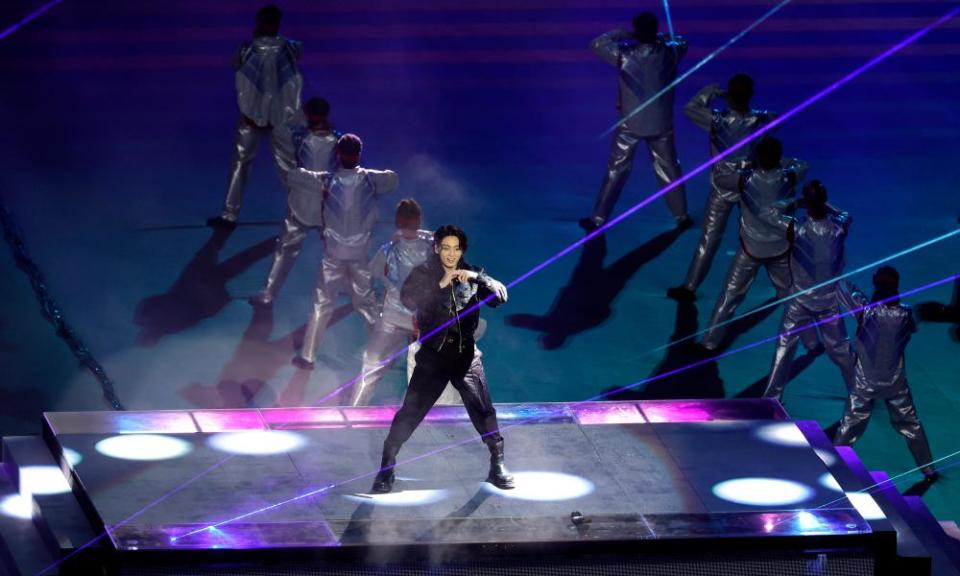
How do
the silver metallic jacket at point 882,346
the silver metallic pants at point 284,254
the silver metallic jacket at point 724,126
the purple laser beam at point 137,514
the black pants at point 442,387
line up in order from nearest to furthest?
the purple laser beam at point 137,514, the black pants at point 442,387, the silver metallic jacket at point 882,346, the silver metallic pants at point 284,254, the silver metallic jacket at point 724,126

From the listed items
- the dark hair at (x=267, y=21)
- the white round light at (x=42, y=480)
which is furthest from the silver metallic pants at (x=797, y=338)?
the white round light at (x=42, y=480)

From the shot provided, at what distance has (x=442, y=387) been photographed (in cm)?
831

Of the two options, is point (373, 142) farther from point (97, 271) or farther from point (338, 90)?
point (97, 271)

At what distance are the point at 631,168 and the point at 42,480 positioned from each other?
5.72 meters

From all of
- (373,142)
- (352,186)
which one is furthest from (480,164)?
(352,186)

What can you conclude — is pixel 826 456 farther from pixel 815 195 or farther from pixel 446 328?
pixel 446 328

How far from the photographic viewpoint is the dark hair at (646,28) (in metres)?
12.3

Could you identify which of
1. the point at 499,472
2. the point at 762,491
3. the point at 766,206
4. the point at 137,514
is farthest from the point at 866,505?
the point at 137,514

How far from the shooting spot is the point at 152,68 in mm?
16219

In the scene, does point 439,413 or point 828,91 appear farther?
point 828,91

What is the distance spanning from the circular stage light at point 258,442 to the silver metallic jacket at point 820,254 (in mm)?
3241

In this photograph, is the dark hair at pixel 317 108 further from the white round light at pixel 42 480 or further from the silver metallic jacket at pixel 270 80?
the white round light at pixel 42 480

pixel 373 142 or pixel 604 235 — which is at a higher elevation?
pixel 373 142

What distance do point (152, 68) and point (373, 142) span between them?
8.30 feet
